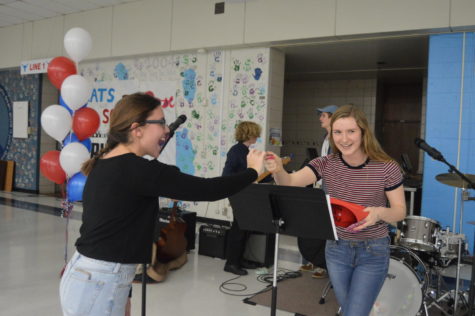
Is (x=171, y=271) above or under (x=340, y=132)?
under

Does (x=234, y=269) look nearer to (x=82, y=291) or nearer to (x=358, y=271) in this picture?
(x=358, y=271)

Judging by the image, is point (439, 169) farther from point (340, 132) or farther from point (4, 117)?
point (4, 117)

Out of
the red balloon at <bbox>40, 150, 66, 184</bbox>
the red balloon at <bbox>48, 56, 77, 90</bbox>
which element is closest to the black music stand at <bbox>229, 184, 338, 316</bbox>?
the red balloon at <bbox>40, 150, 66, 184</bbox>

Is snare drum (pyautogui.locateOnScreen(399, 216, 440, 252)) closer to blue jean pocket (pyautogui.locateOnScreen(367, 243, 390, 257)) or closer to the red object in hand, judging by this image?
blue jean pocket (pyautogui.locateOnScreen(367, 243, 390, 257))

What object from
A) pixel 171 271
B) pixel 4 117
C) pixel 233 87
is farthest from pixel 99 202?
pixel 4 117

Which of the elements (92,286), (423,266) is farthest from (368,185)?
(423,266)

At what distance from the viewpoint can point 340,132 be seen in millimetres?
2078

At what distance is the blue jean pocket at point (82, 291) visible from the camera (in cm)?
155

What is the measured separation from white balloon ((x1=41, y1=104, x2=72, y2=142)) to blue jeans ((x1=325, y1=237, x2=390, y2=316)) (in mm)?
3251

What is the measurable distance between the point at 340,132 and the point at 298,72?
7.19m

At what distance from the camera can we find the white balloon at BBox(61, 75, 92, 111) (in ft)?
14.1

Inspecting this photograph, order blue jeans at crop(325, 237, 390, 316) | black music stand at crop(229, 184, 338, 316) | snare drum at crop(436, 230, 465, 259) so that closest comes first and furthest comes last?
black music stand at crop(229, 184, 338, 316), blue jeans at crop(325, 237, 390, 316), snare drum at crop(436, 230, 465, 259)

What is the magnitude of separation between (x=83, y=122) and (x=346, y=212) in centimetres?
332

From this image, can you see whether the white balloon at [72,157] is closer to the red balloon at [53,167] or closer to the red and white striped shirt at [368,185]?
the red balloon at [53,167]
